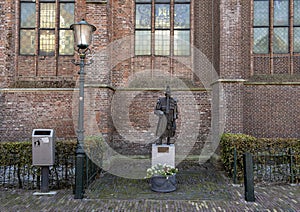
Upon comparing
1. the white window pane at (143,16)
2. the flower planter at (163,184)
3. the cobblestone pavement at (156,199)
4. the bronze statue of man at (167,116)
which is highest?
the white window pane at (143,16)

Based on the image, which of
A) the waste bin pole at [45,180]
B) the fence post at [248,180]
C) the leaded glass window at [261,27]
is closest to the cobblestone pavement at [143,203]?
the fence post at [248,180]

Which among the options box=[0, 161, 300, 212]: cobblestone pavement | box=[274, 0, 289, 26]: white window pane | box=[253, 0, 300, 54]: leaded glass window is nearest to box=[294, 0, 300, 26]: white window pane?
box=[253, 0, 300, 54]: leaded glass window

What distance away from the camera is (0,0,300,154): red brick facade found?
850cm

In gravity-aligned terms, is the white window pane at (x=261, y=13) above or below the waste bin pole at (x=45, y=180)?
above

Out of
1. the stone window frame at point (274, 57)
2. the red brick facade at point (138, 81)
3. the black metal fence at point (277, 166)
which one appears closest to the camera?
the black metal fence at point (277, 166)

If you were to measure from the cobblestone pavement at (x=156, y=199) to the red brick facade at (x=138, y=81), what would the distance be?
2.82 meters

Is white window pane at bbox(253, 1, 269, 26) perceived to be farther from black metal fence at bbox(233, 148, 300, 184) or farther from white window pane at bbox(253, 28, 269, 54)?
black metal fence at bbox(233, 148, 300, 184)

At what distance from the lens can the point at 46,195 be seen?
217 inches

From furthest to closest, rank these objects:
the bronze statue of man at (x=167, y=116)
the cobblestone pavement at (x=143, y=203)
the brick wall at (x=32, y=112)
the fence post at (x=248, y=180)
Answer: the brick wall at (x=32, y=112) < the bronze statue of man at (x=167, y=116) < the fence post at (x=248, y=180) < the cobblestone pavement at (x=143, y=203)

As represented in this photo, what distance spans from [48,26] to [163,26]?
4.79 metres

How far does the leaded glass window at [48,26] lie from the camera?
31.9 ft

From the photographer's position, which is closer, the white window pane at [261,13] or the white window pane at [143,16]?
the white window pane at [261,13]

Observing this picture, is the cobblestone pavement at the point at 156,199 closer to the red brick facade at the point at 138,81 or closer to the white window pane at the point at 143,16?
the red brick facade at the point at 138,81

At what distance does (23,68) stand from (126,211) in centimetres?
785
